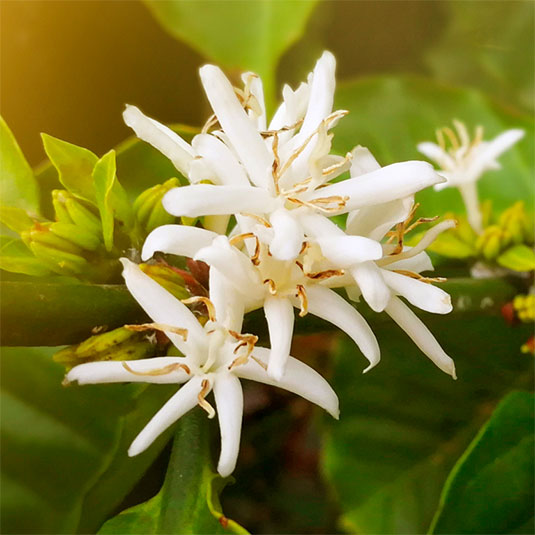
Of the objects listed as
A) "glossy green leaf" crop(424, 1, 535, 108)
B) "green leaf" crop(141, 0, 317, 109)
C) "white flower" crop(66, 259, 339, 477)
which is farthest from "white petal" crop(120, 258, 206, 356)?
"glossy green leaf" crop(424, 1, 535, 108)

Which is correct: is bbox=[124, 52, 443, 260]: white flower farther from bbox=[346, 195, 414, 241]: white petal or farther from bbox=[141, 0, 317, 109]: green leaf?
bbox=[141, 0, 317, 109]: green leaf

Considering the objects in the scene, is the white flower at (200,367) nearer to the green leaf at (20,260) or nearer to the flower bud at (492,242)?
the green leaf at (20,260)

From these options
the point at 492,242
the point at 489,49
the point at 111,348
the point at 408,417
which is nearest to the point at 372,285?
the point at 111,348

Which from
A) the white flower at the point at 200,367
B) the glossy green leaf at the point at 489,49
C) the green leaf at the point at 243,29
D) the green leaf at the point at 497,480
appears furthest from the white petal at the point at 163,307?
the glossy green leaf at the point at 489,49

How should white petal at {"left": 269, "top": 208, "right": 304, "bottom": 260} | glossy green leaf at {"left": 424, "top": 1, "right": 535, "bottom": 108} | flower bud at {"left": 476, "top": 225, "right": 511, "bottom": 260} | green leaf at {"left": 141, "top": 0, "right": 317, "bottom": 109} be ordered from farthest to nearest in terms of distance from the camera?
glossy green leaf at {"left": 424, "top": 1, "right": 535, "bottom": 108}
green leaf at {"left": 141, "top": 0, "right": 317, "bottom": 109}
flower bud at {"left": 476, "top": 225, "right": 511, "bottom": 260}
white petal at {"left": 269, "top": 208, "right": 304, "bottom": 260}

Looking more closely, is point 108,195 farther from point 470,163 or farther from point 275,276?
point 470,163

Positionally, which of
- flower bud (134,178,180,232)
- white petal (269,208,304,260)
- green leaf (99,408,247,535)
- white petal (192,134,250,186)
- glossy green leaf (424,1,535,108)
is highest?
glossy green leaf (424,1,535,108)
